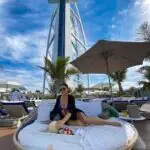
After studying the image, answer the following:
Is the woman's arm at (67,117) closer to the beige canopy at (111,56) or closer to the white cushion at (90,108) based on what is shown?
the white cushion at (90,108)

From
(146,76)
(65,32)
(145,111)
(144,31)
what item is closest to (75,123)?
(145,111)

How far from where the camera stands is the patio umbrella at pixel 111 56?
677cm

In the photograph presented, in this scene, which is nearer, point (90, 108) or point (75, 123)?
point (75, 123)

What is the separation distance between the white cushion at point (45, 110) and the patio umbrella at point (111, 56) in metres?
2.46

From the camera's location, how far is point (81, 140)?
2.93 metres

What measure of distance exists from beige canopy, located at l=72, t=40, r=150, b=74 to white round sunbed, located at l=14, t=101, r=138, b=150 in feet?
12.1

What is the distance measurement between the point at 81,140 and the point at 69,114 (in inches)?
48.3

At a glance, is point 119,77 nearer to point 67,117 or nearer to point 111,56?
point 111,56

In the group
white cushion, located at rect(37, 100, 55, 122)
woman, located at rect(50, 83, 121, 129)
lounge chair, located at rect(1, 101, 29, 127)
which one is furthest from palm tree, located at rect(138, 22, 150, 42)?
woman, located at rect(50, 83, 121, 129)

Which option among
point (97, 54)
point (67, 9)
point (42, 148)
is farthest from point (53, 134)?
point (67, 9)

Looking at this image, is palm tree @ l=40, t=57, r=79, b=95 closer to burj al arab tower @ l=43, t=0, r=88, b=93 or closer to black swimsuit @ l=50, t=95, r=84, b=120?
→ black swimsuit @ l=50, t=95, r=84, b=120

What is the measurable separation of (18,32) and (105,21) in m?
10.1

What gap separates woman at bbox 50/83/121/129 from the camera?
3.92m

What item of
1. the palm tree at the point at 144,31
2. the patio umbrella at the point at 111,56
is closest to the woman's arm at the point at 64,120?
the patio umbrella at the point at 111,56
